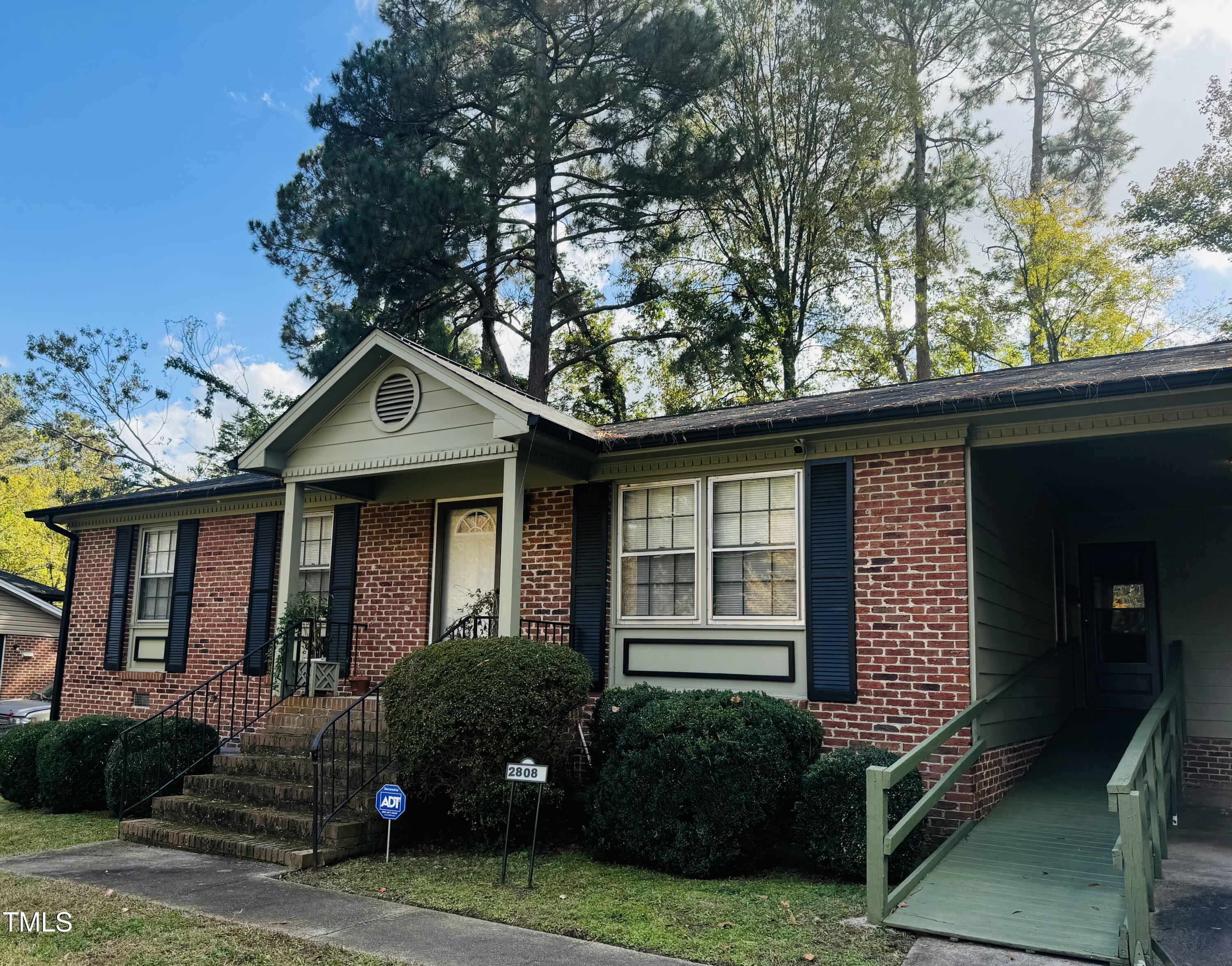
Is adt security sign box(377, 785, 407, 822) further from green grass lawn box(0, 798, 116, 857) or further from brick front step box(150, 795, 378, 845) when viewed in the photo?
green grass lawn box(0, 798, 116, 857)

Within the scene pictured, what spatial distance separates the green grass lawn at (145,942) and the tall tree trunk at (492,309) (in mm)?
15536

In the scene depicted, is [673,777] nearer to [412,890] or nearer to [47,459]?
[412,890]

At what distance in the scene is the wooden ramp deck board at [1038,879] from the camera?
548cm

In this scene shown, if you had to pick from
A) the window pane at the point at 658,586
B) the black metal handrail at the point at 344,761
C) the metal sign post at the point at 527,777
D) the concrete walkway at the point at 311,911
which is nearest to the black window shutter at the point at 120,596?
→ the black metal handrail at the point at 344,761

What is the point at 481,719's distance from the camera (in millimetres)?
7598

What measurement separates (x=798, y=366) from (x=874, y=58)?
8.72 metres

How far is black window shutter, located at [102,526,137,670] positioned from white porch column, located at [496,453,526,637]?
7.93m

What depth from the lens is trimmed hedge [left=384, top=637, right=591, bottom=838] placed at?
301 inches

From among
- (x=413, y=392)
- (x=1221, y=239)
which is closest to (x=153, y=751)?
(x=413, y=392)

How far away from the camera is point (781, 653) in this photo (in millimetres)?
8992

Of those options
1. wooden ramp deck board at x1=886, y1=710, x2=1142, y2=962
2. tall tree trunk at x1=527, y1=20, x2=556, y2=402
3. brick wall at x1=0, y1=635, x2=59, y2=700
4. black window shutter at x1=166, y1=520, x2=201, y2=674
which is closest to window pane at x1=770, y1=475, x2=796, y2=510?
wooden ramp deck board at x1=886, y1=710, x2=1142, y2=962

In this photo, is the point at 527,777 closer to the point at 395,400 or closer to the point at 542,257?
the point at 395,400

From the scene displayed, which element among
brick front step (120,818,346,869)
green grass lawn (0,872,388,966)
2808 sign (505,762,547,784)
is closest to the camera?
green grass lawn (0,872,388,966)

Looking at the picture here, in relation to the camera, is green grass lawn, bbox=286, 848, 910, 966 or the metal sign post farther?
the metal sign post
